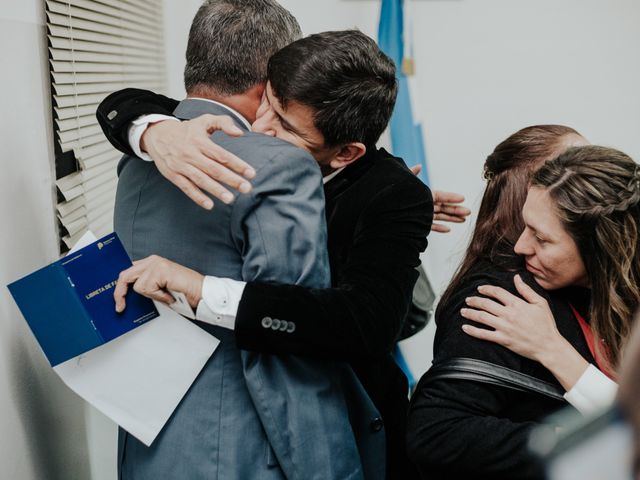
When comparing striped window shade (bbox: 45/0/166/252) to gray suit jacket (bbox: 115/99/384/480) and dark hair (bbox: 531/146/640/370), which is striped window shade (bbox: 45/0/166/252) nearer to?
gray suit jacket (bbox: 115/99/384/480)

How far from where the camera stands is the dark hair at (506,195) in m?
1.32

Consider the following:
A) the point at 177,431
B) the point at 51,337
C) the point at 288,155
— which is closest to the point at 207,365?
the point at 177,431

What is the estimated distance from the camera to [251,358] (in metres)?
0.96

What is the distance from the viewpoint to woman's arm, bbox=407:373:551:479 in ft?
3.35

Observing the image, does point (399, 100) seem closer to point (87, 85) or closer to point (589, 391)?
point (87, 85)

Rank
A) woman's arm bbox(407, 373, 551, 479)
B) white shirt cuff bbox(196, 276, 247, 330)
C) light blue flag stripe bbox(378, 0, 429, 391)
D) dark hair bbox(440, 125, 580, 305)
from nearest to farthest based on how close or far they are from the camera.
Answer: white shirt cuff bbox(196, 276, 247, 330) < woman's arm bbox(407, 373, 551, 479) < dark hair bbox(440, 125, 580, 305) < light blue flag stripe bbox(378, 0, 429, 391)

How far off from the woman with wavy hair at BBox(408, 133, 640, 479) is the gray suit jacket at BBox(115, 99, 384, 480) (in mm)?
189

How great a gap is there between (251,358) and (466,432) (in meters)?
0.37

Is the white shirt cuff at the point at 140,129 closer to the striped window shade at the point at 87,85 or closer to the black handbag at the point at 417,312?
the striped window shade at the point at 87,85

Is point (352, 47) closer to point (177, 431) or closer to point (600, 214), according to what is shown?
point (600, 214)

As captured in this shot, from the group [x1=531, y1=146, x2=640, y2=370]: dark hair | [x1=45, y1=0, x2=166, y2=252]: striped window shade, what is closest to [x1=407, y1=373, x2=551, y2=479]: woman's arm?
[x1=531, y1=146, x2=640, y2=370]: dark hair

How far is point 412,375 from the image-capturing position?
3219 mm

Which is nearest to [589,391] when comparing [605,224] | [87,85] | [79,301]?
[605,224]

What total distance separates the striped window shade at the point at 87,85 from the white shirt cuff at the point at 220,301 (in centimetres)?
66
